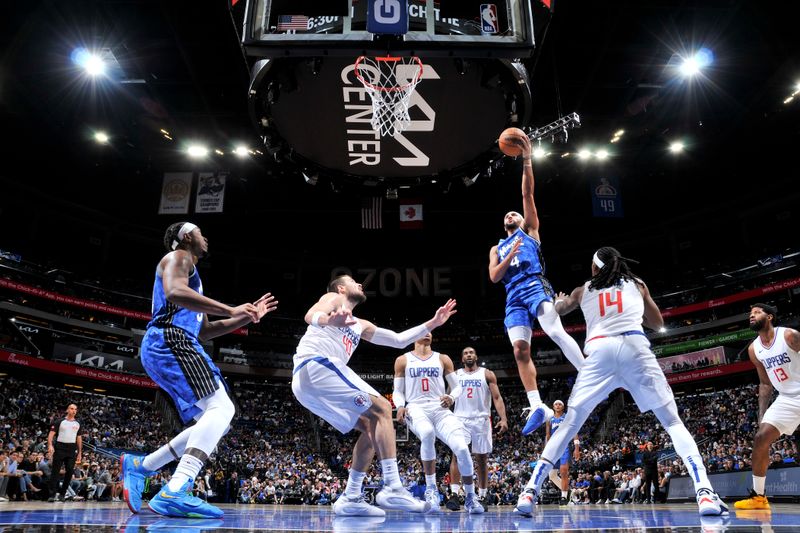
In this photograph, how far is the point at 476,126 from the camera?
11.8 meters

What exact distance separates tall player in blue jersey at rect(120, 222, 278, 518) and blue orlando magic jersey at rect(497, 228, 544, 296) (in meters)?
2.88

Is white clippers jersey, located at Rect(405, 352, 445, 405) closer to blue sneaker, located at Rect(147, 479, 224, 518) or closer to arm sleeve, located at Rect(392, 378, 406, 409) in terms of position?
arm sleeve, located at Rect(392, 378, 406, 409)

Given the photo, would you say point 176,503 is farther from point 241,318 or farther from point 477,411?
point 477,411

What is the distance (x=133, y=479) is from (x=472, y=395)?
16.0 ft

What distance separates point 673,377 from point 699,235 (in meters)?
9.18

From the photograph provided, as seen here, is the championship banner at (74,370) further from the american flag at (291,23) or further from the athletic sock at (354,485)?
the athletic sock at (354,485)

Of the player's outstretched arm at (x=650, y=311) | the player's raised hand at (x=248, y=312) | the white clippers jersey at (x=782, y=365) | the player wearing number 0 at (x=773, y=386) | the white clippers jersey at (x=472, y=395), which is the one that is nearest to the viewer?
the player's raised hand at (x=248, y=312)

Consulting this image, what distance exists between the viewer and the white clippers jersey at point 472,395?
8.16 m

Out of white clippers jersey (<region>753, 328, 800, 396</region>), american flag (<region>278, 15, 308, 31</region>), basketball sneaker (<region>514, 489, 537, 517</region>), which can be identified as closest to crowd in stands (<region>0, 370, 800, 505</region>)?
white clippers jersey (<region>753, 328, 800, 396</region>)

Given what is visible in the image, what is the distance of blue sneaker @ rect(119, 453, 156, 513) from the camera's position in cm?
470

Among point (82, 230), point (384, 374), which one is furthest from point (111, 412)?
point (384, 374)

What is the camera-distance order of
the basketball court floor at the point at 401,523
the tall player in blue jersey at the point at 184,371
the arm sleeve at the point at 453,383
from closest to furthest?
the basketball court floor at the point at 401,523, the tall player in blue jersey at the point at 184,371, the arm sleeve at the point at 453,383

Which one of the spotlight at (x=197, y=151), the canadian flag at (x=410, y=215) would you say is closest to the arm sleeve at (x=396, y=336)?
the canadian flag at (x=410, y=215)

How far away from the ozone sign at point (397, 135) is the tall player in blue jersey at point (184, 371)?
21.1 feet
